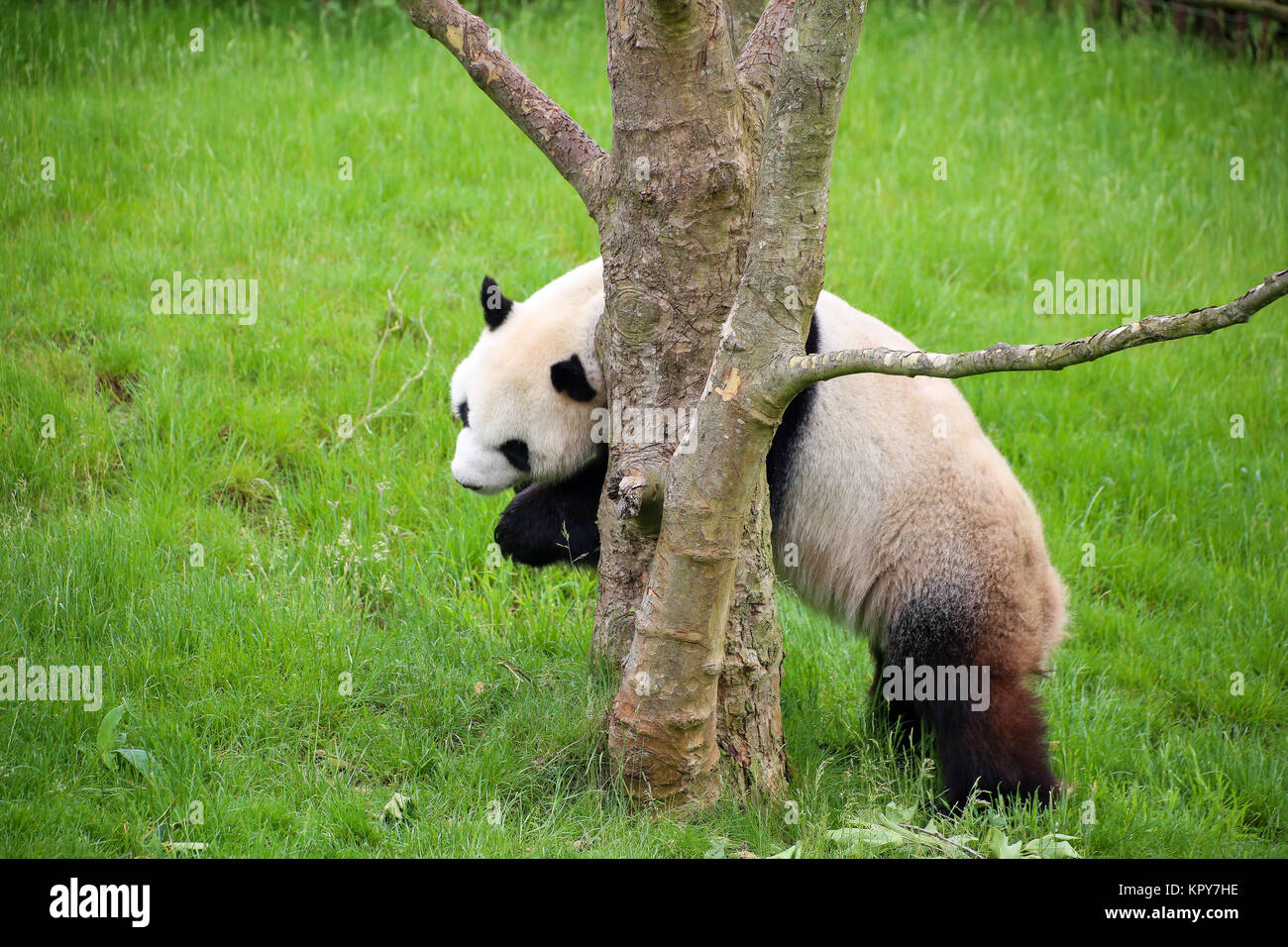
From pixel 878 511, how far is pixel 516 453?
4.62 feet

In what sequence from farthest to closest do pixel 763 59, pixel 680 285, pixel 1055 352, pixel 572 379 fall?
pixel 572 379, pixel 763 59, pixel 680 285, pixel 1055 352

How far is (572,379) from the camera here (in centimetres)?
409

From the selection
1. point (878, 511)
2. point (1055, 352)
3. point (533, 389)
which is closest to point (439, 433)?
point (533, 389)

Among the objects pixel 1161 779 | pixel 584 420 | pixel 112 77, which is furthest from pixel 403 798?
pixel 112 77

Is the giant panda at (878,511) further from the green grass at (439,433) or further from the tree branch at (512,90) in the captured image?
the tree branch at (512,90)

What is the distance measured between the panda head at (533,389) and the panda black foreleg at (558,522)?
88 millimetres

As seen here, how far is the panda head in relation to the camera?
167 inches

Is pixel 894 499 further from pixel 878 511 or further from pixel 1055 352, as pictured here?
pixel 1055 352

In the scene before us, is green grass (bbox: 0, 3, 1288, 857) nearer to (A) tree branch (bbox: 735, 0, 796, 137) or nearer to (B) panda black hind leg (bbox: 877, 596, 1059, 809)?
(B) panda black hind leg (bbox: 877, 596, 1059, 809)

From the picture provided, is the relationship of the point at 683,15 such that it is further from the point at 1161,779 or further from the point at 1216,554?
the point at 1216,554

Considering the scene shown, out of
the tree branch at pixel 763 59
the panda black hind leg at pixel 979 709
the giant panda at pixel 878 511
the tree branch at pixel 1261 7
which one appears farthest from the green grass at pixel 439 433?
the tree branch at pixel 763 59

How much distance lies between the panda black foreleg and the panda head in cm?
9

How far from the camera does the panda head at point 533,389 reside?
4254mm

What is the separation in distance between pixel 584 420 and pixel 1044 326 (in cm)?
440
